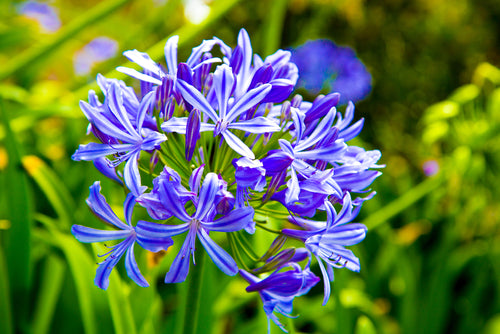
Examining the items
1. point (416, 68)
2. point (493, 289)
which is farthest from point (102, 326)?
point (416, 68)

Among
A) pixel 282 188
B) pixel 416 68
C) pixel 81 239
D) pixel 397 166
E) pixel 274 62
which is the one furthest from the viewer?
pixel 416 68

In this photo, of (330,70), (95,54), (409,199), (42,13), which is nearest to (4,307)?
(409,199)

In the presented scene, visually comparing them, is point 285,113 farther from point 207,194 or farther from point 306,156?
point 207,194

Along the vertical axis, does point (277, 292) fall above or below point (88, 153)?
below

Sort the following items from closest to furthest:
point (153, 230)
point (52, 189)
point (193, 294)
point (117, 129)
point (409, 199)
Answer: point (153, 230) < point (117, 129) < point (193, 294) < point (52, 189) < point (409, 199)

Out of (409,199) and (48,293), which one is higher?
(409,199)

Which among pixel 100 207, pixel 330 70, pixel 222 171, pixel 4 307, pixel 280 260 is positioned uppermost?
pixel 330 70

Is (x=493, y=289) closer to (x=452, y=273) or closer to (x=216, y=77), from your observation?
(x=452, y=273)
